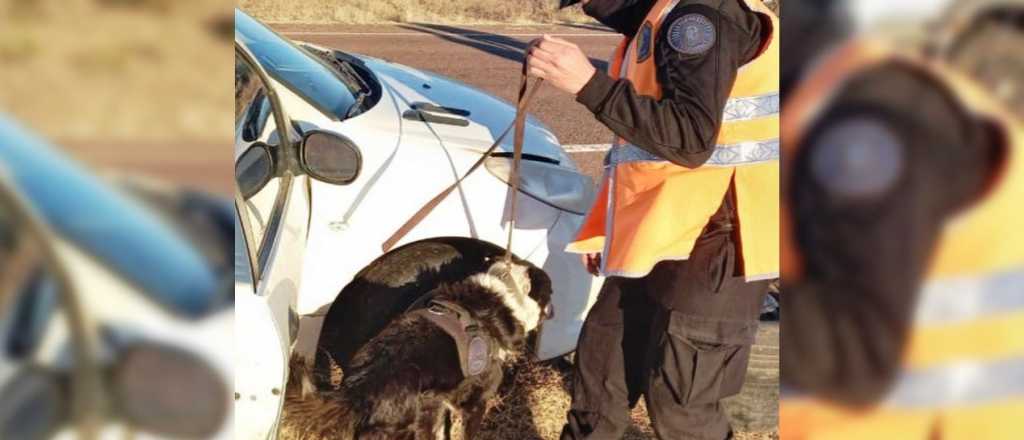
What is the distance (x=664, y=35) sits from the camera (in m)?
1.97

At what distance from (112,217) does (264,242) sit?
156cm

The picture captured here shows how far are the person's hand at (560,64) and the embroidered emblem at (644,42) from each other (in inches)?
4.7

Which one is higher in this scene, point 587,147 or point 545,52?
point 545,52

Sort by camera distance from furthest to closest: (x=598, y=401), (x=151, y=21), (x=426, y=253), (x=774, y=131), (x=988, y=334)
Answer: (x=426, y=253)
(x=598, y=401)
(x=774, y=131)
(x=988, y=334)
(x=151, y=21)

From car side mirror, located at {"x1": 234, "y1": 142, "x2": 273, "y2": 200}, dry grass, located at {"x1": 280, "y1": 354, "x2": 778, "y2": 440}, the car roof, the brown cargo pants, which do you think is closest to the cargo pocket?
the brown cargo pants

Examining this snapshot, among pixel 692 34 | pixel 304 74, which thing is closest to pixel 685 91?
pixel 692 34

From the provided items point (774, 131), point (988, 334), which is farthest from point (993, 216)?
point (774, 131)

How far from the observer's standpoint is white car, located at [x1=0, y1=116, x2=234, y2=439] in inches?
26.7

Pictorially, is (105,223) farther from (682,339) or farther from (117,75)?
(682,339)

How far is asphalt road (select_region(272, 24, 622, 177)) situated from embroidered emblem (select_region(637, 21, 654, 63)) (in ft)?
1.19

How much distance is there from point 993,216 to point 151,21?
554mm

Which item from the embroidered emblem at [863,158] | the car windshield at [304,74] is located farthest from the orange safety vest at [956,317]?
the car windshield at [304,74]

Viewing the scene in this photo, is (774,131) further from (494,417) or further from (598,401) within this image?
(494,417)

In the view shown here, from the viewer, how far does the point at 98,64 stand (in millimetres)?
655
